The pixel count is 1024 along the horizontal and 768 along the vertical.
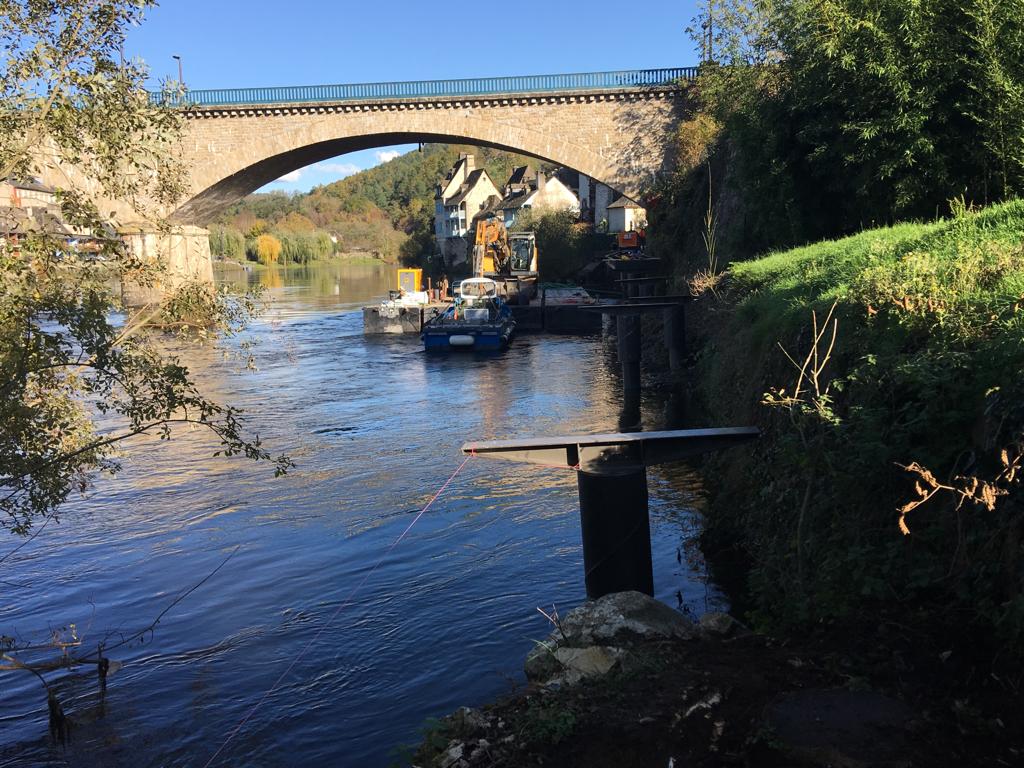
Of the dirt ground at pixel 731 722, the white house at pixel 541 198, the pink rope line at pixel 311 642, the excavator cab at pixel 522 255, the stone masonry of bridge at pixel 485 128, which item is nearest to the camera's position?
the dirt ground at pixel 731 722

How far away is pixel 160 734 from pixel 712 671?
4.43 m

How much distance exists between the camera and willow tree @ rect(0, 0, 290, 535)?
7.27 metres

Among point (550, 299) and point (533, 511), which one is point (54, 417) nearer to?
point (533, 511)

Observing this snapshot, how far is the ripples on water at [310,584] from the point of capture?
7.07 meters

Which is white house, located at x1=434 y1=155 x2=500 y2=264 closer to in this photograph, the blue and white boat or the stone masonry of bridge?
the stone masonry of bridge

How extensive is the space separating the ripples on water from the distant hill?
108 meters

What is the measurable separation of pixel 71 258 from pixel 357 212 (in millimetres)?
172655

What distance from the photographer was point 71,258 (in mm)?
7816

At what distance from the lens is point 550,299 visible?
4175 centimetres

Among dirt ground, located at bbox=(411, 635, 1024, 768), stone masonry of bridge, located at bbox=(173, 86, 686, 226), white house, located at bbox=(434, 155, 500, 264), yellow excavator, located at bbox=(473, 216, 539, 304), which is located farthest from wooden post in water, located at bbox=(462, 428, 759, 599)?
white house, located at bbox=(434, 155, 500, 264)

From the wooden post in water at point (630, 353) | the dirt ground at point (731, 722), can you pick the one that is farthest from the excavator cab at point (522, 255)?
the dirt ground at point (731, 722)

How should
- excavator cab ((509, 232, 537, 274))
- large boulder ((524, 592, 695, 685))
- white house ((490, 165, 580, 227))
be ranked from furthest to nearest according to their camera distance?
white house ((490, 165, 580, 227)) → excavator cab ((509, 232, 537, 274)) → large boulder ((524, 592, 695, 685))

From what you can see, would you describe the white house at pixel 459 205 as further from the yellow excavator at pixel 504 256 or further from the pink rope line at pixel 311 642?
the pink rope line at pixel 311 642

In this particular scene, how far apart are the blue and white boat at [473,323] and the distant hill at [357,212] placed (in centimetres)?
8599
